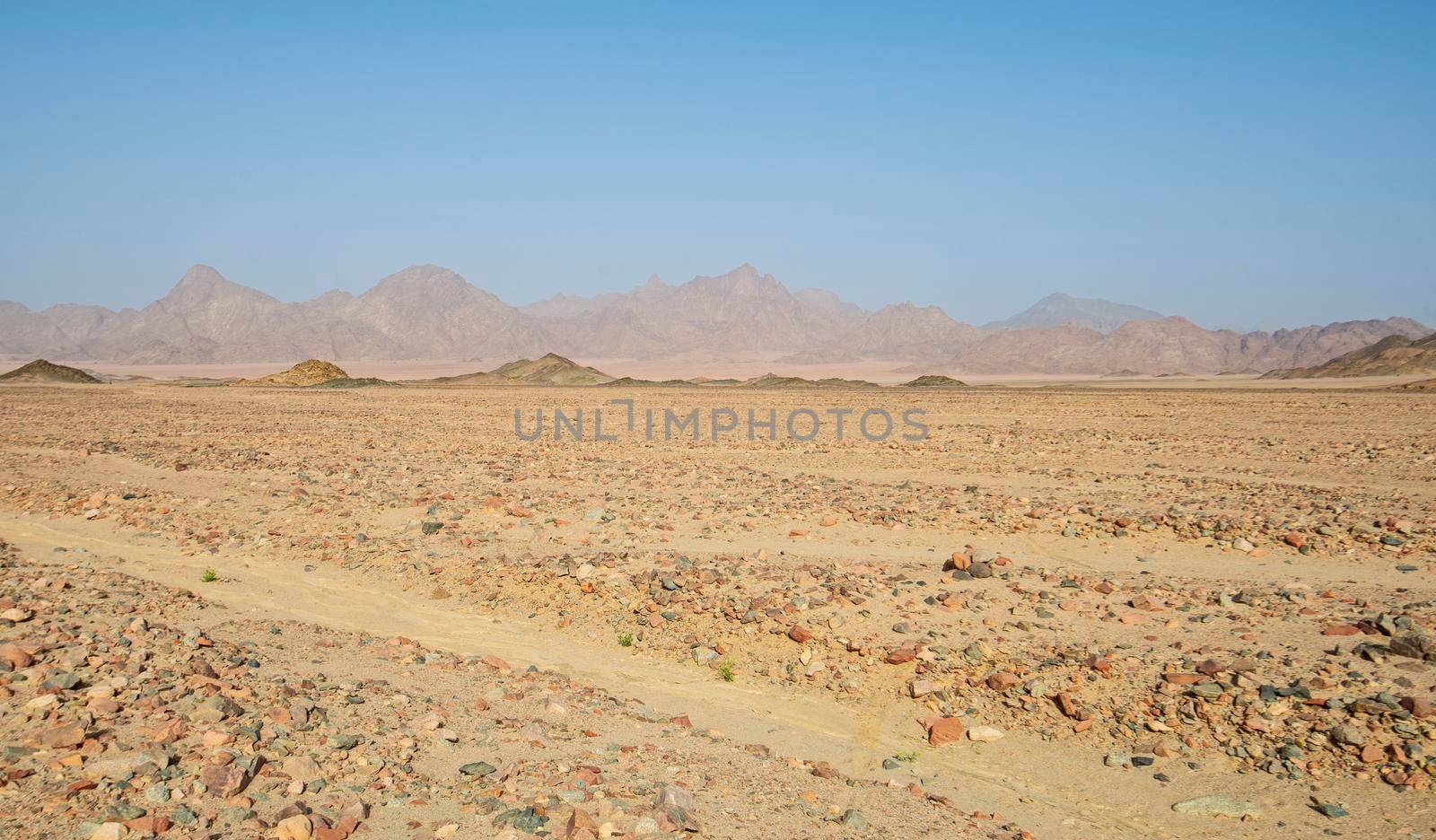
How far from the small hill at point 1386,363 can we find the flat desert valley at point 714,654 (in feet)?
236

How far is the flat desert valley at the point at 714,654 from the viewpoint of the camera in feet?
17.1

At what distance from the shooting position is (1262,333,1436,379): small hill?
75875 mm

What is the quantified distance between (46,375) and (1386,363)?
98823 mm

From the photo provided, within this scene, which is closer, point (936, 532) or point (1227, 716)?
point (1227, 716)

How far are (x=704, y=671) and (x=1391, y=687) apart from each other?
16.6 feet

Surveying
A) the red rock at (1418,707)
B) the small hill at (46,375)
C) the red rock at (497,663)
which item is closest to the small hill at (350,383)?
the small hill at (46,375)

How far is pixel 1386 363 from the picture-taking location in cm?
7856

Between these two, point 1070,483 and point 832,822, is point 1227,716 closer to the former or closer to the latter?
point 832,822

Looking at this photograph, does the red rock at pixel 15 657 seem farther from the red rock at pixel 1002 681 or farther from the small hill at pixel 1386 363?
the small hill at pixel 1386 363

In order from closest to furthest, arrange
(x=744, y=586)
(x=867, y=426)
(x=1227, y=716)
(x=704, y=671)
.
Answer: (x=1227, y=716), (x=704, y=671), (x=744, y=586), (x=867, y=426)

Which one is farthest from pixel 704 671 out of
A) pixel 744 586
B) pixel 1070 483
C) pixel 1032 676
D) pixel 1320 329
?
pixel 1320 329

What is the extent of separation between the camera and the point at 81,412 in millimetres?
31875

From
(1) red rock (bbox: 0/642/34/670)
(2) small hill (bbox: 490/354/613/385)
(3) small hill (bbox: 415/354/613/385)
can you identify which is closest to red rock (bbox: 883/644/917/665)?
(1) red rock (bbox: 0/642/34/670)

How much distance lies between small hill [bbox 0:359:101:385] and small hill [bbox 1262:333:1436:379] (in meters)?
90.7
